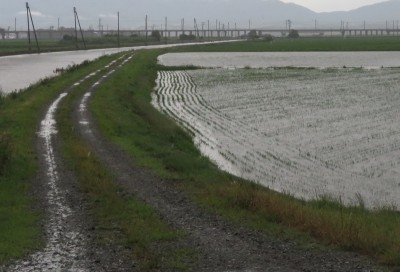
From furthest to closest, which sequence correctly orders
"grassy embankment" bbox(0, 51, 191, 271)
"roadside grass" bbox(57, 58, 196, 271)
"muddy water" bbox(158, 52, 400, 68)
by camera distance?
"muddy water" bbox(158, 52, 400, 68) → "grassy embankment" bbox(0, 51, 191, 271) → "roadside grass" bbox(57, 58, 196, 271)

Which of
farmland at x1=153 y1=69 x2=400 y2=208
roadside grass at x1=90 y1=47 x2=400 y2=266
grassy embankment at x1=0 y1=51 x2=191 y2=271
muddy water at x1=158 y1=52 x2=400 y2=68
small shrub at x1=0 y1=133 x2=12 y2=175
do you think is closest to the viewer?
grassy embankment at x1=0 y1=51 x2=191 y2=271

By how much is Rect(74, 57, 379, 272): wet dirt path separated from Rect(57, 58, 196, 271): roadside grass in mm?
195

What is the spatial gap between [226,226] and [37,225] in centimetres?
263

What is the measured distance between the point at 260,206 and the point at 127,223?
6.90 ft

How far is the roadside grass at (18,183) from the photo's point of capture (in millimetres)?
7449

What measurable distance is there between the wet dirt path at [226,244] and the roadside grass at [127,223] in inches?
7.7

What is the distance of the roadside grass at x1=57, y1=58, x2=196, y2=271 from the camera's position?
6863 mm

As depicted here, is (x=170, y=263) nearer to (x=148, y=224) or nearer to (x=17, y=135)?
(x=148, y=224)

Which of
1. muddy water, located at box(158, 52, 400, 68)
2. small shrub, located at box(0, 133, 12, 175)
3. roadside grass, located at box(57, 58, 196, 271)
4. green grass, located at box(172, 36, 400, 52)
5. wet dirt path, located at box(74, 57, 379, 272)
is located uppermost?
green grass, located at box(172, 36, 400, 52)

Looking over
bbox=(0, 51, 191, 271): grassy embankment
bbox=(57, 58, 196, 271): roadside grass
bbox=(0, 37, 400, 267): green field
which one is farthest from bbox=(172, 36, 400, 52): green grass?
bbox=(57, 58, 196, 271): roadside grass

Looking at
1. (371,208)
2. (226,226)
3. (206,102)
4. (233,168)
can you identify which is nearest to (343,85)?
(206,102)

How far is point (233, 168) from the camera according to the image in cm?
1433

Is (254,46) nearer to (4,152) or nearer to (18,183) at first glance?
(4,152)

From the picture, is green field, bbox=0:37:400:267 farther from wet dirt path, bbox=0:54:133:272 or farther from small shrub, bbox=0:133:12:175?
wet dirt path, bbox=0:54:133:272
